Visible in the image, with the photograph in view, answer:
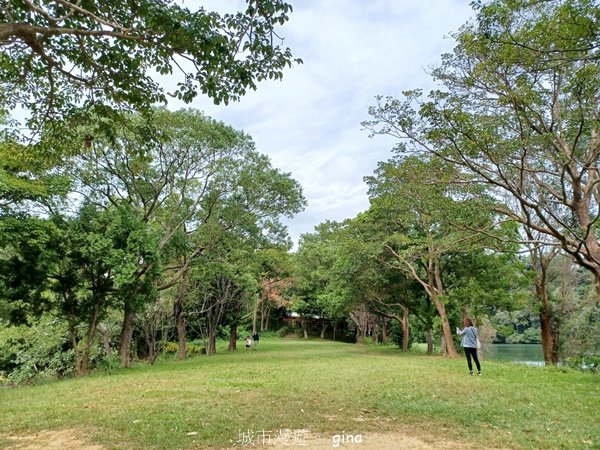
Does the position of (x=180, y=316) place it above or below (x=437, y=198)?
below

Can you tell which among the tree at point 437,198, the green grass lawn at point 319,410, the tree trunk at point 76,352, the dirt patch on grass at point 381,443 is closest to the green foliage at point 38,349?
the tree trunk at point 76,352

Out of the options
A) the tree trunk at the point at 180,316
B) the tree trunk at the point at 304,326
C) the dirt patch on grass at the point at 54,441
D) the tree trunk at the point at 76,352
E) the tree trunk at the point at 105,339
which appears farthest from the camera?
Answer: the tree trunk at the point at 304,326

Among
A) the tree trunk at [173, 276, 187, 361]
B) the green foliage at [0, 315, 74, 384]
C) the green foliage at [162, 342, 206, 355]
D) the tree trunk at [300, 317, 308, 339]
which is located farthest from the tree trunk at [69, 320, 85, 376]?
the tree trunk at [300, 317, 308, 339]

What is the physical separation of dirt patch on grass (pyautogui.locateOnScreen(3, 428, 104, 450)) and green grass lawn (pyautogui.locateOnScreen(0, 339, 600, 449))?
0.29 feet

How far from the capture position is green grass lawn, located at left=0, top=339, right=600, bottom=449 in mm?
4570

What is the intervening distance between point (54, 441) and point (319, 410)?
3289 mm

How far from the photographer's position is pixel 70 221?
12531mm

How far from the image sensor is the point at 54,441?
4566 mm

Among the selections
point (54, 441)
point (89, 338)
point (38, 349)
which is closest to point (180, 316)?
point (38, 349)

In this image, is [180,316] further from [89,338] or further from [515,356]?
[515,356]

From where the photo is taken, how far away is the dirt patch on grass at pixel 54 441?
431 cm

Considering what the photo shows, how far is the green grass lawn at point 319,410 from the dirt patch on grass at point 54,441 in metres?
0.09

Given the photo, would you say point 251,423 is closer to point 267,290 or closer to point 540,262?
point 540,262

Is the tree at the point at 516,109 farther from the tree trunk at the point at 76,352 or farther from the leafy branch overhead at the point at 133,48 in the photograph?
the tree trunk at the point at 76,352
